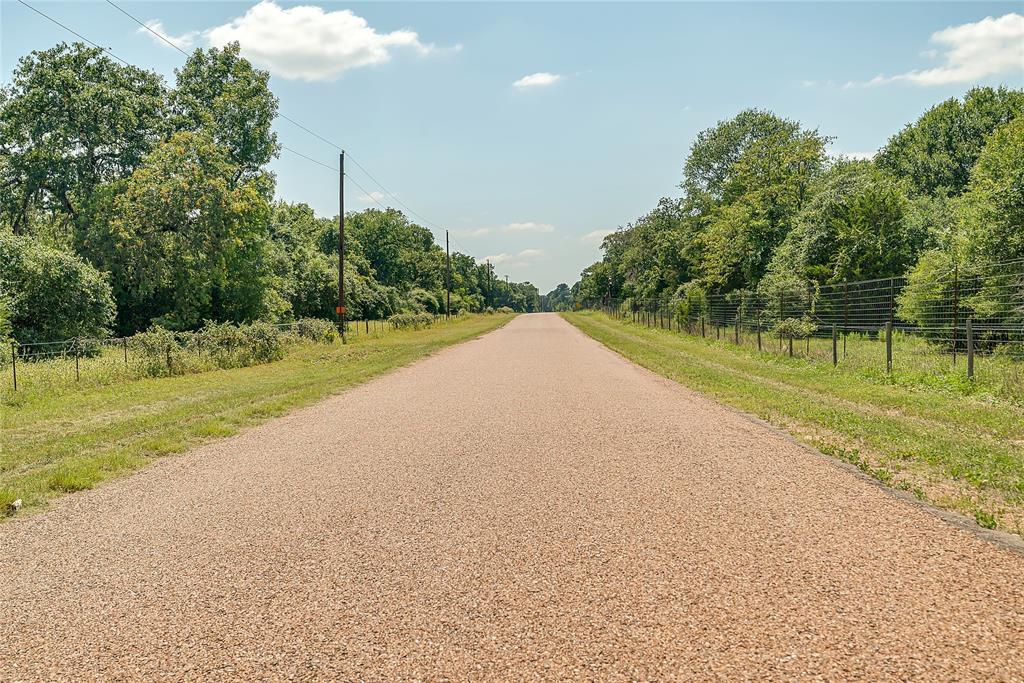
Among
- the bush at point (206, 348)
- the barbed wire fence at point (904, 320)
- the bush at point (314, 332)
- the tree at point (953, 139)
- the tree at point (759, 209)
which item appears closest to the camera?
the barbed wire fence at point (904, 320)

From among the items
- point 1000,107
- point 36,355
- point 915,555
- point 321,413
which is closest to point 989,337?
point 915,555

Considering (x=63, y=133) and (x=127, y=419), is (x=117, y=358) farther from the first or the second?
(x=63, y=133)

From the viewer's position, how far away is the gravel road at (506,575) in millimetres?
3189

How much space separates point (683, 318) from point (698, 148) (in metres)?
34.1

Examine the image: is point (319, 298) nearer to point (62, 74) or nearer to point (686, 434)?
point (62, 74)

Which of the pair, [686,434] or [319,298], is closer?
[686,434]

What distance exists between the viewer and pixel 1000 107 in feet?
163

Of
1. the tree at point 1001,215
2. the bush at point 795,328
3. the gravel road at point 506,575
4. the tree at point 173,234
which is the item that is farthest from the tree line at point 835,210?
the tree at point 173,234

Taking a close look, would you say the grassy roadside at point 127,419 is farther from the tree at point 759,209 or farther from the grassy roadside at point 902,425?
the tree at point 759,209

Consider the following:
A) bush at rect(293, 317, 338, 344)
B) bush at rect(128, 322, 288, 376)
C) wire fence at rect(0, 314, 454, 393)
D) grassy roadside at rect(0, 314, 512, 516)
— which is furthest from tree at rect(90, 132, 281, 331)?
grassy roadside at rect(0, 314, 512, 516)

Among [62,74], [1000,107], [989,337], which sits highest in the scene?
[1000,107]

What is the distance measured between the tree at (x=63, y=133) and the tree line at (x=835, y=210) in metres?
33.7

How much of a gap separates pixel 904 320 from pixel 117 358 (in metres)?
20.6

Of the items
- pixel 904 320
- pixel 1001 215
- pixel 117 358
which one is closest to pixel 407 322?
pixel 117 358
